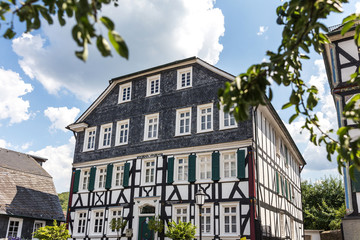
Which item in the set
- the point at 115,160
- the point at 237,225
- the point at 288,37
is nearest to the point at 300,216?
the point at 237,225

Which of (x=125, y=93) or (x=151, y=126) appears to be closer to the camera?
(x=151, y=126)

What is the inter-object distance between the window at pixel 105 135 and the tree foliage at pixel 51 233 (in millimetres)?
5689

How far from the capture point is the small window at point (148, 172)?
67.3 ft

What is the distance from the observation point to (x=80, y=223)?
74.2 ft

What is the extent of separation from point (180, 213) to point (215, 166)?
315 cm

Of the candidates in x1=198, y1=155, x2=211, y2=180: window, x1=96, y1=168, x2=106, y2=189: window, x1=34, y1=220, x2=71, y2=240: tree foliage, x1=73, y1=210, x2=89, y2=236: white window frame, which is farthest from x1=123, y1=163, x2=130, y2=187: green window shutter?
x1=198, y1=155, x2=211, y2=180: window

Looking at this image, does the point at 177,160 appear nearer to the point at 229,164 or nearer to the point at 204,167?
the point at 204,167

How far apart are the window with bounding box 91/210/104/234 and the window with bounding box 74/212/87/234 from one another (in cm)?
74

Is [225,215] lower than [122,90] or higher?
lower

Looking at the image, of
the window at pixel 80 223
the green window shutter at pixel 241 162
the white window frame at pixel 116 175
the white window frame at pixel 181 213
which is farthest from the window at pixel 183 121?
the window at pixel 80 223

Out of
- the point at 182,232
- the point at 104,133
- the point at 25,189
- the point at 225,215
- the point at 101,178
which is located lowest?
the point at 182,232

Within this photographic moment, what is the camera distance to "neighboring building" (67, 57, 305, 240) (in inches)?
698

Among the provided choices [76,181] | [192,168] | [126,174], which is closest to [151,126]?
[126,174]

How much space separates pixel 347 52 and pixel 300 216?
698 inches
